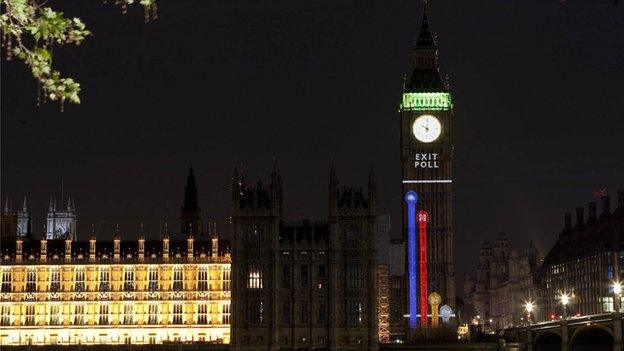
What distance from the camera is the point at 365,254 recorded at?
419 ft

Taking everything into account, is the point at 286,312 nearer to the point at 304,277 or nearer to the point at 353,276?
the point at 304,277

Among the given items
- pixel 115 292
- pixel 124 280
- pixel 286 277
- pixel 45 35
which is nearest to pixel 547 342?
pixel 286 277

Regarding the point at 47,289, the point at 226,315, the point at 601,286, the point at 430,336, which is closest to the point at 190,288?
the point at 226,315

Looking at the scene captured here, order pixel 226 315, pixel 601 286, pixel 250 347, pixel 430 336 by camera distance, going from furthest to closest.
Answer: pixel 601 286, pixel 226 315, pixel 430 336, pixel 250 347

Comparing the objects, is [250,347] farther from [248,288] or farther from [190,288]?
[190,288]

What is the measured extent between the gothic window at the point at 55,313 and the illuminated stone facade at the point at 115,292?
0.44 feet

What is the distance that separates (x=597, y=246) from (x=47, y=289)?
8127 cm

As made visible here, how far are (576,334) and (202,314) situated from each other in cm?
6311

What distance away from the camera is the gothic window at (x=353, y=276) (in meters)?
127

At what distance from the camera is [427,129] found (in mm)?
165125

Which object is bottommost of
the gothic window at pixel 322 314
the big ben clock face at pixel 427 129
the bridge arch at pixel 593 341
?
the bridge arch at pixel 593 341

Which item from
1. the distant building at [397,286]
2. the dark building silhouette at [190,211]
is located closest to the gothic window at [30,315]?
the dark building silhouette at [190,211]

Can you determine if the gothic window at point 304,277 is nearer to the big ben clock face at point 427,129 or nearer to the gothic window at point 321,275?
the gothic window at point 321,275

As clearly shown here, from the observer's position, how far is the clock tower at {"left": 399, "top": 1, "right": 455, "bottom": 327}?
159375 mm
